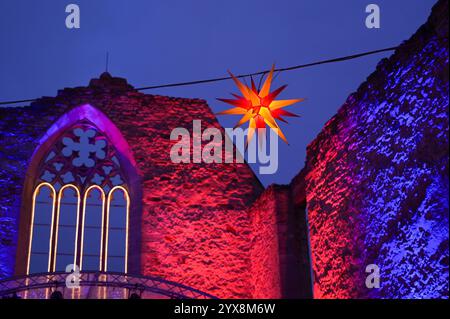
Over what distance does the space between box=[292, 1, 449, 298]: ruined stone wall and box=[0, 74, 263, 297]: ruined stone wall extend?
2887 mm

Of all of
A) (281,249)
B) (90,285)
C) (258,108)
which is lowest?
(90,285)

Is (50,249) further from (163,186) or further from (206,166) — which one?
(206,166)

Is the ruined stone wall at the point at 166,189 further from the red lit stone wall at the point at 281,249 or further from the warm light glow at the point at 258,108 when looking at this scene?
the warm light glow at the point at 258,108

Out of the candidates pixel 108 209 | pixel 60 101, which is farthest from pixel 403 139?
pixel 60 101

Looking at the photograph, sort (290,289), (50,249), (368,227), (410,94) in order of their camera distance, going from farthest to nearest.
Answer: (50,249) < (290,289) < (368,227) < (410,94)

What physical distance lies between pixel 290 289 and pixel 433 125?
432 centimetres

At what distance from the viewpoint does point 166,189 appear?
10.8 metres

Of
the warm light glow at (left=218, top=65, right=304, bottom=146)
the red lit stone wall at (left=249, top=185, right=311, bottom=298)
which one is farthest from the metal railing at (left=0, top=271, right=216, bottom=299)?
the warm light glow at (left=218, top=65, right=304, bottom=146)

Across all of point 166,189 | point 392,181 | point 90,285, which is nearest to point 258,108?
point 392,181

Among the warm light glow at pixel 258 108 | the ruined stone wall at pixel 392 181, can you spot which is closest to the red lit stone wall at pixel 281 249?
the ruined stone wall at pixel 392 181

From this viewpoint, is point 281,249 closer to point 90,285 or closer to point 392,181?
point 90,285

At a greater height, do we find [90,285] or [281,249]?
[281,249]

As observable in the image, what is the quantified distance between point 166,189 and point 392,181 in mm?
5436
